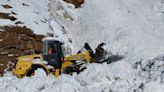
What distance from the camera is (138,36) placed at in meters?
22.5

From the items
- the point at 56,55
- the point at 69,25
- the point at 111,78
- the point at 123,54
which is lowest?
the point at 69,25

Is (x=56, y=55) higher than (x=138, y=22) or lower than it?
higher

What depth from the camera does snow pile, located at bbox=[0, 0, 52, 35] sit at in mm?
22609

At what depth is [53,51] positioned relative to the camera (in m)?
16.9

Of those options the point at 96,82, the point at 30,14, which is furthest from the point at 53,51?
the point at 30,14

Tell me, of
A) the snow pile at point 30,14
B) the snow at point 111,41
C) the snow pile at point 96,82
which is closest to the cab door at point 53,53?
the snow at point 111,41

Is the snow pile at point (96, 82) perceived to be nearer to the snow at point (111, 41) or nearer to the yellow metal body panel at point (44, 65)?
the snow at point (111, 41)

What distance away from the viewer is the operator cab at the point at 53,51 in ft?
54.1

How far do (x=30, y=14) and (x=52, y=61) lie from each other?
7832 mm

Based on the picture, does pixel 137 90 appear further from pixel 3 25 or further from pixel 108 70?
pixel 3 25

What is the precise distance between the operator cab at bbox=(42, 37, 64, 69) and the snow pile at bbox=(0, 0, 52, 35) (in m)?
5.58

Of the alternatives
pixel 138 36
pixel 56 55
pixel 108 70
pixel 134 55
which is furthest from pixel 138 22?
pixel 108 70

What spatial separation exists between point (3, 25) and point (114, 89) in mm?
11750

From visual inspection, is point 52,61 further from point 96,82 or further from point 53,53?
point 96,82
